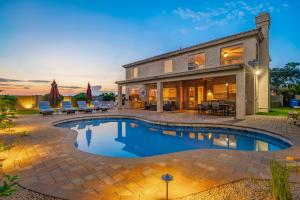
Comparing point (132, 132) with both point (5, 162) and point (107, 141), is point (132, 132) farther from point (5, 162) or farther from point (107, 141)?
point (5, 162)

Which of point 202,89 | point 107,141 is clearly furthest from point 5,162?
point 202,89

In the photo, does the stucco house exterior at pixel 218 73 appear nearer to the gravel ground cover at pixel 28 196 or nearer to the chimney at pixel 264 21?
the chimney at pixel 264 21

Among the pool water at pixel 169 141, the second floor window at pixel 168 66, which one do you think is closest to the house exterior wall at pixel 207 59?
the second floor window at pixel 168 66

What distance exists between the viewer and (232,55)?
1387 centimetres

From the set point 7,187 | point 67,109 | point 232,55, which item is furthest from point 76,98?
point 7,187

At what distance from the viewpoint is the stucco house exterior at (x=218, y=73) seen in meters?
10.7

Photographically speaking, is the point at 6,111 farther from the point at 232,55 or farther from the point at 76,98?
the point at 76,98

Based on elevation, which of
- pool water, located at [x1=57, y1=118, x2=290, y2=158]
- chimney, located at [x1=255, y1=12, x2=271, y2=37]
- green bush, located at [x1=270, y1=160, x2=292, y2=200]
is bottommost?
pool water, located at [x1=57, y1=118, x2=290, y2=158]

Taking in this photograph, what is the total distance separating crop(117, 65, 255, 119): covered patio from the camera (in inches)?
386

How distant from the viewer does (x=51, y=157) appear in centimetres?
412

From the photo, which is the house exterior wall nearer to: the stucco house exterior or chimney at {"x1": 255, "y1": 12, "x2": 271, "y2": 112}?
the stucco house exterior

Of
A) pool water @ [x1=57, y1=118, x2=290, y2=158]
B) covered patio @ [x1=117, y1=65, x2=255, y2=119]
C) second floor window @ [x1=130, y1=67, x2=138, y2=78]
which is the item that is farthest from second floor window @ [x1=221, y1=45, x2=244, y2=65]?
second floor window @ [x1=130, y1=67, x2=138, y2=78]

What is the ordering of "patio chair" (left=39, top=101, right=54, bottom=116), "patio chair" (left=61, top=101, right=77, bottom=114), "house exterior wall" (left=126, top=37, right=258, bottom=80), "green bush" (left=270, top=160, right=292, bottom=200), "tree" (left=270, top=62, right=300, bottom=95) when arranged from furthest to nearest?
"tree" (left=270, top=62, right=300, bottom=95), "patio chair" (left=61, top=101, right=77, bottom=114), "patio chair" (left=39, top=101, right=54, bottom=116), "house exterior wall" (left=126, top=37, right=258, bottom=80), "green bush" (left=270, top=160, right=292, bottom=200)

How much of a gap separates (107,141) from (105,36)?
11899 millimetres
